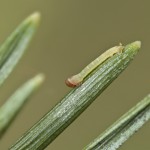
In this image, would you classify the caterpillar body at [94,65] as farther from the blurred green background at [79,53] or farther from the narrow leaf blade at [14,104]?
the blurred green background at [79,53]

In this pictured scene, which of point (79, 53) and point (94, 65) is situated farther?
point (79, 53)

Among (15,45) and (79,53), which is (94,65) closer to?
(15,45)

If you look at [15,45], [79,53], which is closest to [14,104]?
[15,45]

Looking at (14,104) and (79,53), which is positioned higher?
(79,53)

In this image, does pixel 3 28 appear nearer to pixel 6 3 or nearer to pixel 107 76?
pixel 6 3

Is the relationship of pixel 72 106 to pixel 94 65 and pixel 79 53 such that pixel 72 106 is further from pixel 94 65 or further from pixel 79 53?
pixel 79 53

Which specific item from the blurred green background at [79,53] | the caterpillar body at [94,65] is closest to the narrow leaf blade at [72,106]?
the caterpillar body at [94,65]

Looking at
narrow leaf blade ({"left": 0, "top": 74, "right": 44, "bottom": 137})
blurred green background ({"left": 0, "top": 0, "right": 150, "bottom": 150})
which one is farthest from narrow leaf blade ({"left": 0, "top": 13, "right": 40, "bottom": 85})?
blurred green background ({"left": 0, "top": 0, "right": 150, "bottom": 150})

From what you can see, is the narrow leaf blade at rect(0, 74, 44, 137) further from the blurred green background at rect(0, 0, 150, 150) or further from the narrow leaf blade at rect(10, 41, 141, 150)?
the blurred green background at rect(0, 0, 150, 150)

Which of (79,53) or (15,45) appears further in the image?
(79,53)

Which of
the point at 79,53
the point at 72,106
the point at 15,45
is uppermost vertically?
the point at 79,53
